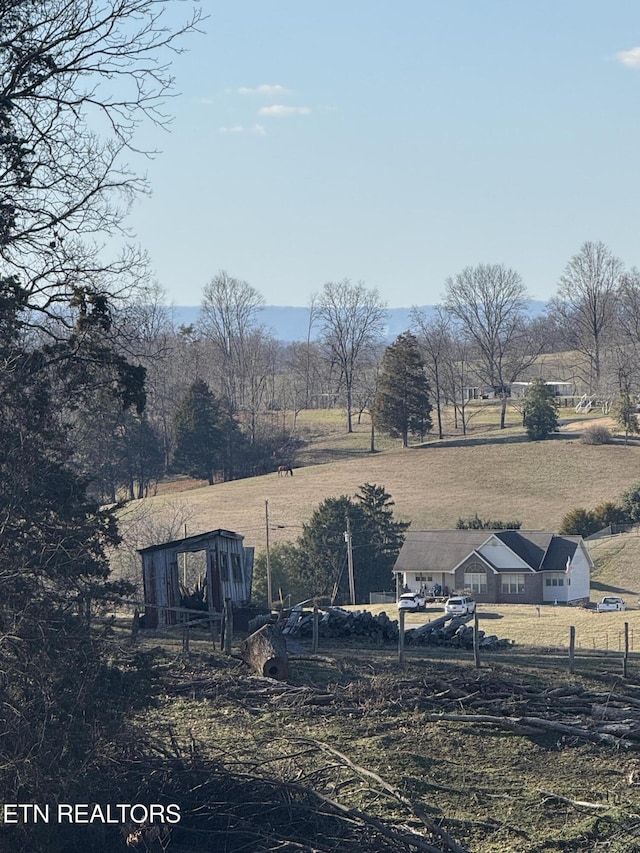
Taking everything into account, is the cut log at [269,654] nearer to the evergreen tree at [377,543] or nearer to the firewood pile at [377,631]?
the firewood pile at [377,631]

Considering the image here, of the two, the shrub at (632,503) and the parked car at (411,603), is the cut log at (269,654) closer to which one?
the parked car at (411,603)

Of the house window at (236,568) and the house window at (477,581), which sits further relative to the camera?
the house window at (477,581)

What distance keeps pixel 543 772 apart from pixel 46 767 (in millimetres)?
6729

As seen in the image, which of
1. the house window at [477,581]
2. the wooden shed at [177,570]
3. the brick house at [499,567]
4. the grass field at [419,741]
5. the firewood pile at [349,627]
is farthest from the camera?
the house window at [477,581]

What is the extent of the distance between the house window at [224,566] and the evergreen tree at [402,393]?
56.6 m

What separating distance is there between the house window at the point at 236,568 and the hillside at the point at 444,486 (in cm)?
3155

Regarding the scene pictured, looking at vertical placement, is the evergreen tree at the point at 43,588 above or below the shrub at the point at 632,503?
above

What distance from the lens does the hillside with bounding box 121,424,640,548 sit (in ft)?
231

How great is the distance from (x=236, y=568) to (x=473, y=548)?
2992cm

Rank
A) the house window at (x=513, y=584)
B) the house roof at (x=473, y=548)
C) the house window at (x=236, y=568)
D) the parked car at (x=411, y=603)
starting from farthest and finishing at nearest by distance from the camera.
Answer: the house window at (x=513, y=584) < the house roof at (x=473, y=548) < the parked car at (x=411, y=603) < the house window at (x=236, y=568)

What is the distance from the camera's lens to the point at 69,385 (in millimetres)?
14297

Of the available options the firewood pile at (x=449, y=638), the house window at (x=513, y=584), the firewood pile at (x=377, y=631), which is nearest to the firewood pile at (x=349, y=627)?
the firewood pile at (x=377, y=631)

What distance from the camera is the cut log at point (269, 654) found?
1975 cm

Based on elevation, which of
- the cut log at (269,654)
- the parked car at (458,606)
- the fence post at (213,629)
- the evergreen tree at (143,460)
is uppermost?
the evergreen tree at (143,460)
